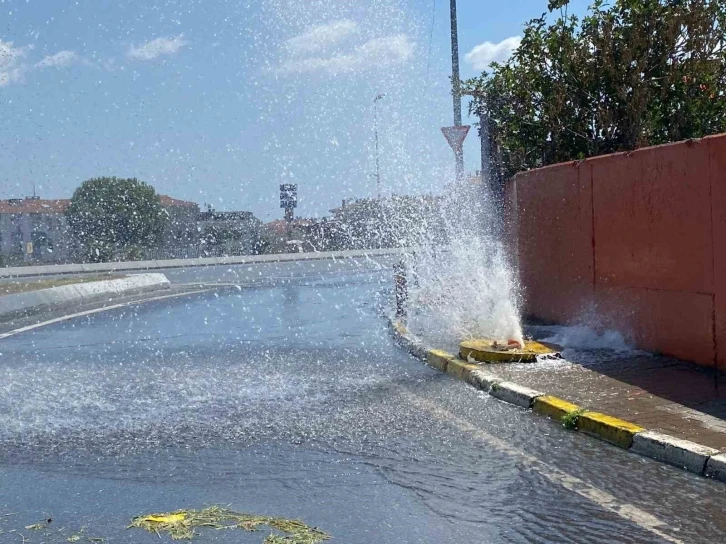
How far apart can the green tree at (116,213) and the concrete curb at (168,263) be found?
10621 mm

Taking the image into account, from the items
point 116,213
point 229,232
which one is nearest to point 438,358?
point 229,232

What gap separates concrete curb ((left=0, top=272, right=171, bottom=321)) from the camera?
18141 millimetres

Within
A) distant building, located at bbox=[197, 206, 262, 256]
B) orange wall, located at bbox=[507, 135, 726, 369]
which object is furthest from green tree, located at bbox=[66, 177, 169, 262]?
orange wall, located at bbox=[507, 135, 726, 369]

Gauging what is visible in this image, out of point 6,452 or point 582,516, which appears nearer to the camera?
point 582,516

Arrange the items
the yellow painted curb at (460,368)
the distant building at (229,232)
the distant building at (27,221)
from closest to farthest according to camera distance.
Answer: the yellow painted curb at (460,368)
the distant building at (229,232)
the distant building at (27,221)

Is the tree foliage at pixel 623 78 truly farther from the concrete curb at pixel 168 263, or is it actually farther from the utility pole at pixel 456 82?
the concrete curb at pixel 168 263

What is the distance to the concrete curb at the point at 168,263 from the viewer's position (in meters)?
39.2

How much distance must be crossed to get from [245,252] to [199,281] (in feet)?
89.8

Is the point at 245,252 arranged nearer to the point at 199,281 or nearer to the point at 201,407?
the point at 199,281

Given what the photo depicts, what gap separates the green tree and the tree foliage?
45.9 m

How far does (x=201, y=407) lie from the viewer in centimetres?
→ 739

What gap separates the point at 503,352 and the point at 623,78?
5224mm

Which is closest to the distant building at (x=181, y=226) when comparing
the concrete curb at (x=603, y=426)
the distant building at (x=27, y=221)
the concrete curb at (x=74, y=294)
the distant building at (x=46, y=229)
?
the distant building at (x=46, y=229)

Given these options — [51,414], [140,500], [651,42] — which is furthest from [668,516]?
[651,42]
